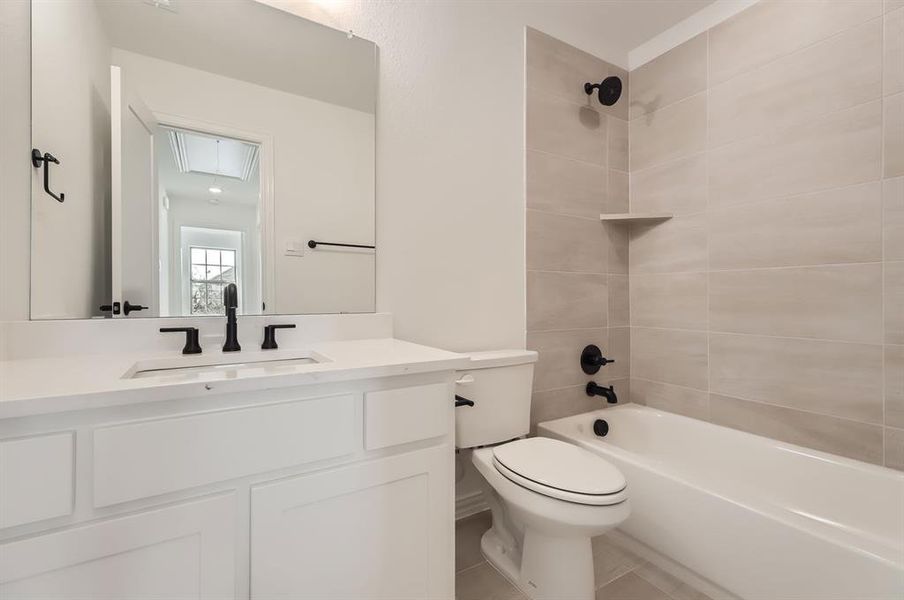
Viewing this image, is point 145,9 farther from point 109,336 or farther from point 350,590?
point 350,590

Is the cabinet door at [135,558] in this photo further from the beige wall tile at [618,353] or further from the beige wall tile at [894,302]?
the beige wall tile at [894,302]

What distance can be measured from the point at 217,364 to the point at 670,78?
2.42 m

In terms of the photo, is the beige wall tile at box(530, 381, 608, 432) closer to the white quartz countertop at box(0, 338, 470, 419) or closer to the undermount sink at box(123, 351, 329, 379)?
the white quartz countertop at box(0, 338, 470, 419)

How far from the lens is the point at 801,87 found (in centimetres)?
158

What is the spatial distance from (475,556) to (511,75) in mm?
2099

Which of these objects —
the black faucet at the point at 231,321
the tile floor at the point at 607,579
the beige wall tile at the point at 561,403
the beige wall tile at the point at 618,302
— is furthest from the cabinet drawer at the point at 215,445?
the beige wall tile at the point at 618,302

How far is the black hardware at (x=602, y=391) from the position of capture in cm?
197

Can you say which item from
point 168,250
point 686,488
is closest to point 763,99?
point 686,488

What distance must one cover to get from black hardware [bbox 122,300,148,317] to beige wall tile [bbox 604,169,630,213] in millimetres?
2095

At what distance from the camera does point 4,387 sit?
0.70 m

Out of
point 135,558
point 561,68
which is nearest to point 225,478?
point 135,558

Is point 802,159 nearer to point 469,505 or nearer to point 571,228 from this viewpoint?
point 571,228

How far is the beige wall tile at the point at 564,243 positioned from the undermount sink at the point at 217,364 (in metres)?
1.14

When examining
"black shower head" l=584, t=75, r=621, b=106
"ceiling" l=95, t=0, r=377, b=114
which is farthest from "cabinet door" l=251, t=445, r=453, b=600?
"black shower head" l=584, t=75, r=621, b=106
